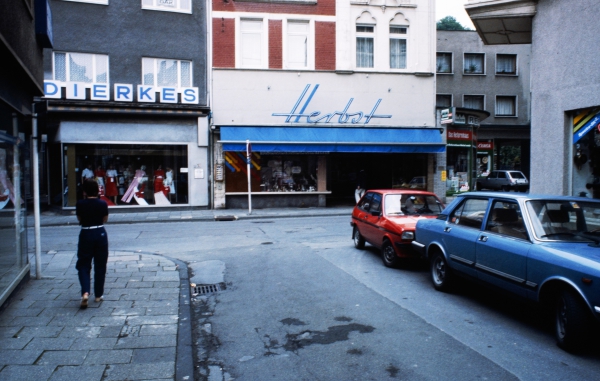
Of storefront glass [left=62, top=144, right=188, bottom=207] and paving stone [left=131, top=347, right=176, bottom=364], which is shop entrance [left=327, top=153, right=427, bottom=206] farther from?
paving stone [left=131, top=347, right=176, bottom=364]

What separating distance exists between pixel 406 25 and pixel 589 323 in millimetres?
20953

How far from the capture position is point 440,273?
7.88 metres

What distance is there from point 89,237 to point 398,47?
65.7 ft

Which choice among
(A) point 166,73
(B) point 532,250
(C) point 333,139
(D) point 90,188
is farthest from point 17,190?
(C) point 333,139

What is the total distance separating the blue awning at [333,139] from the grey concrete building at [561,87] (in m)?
10.5

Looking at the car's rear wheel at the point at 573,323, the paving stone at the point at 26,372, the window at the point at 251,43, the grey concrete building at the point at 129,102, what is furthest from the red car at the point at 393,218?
the window at the point at 251,43

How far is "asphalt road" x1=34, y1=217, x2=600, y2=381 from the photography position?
4895 millimetres

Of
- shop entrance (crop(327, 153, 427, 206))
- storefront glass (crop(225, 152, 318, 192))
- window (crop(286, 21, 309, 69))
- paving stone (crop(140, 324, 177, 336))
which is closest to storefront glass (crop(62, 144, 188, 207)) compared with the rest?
storefront glass (crop(225, 152, 318, 192))

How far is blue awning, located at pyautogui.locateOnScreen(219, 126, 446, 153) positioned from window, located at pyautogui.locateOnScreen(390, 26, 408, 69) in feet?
9.86

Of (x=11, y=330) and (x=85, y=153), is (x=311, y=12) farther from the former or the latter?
(x=11, y=330)

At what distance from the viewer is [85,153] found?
21.0 meters

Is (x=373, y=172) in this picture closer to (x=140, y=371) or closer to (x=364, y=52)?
(x=364, y=52)

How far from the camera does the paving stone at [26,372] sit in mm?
4516

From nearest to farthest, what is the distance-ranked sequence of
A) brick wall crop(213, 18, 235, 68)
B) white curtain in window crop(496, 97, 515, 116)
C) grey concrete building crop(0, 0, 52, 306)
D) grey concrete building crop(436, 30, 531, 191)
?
grey concrete building crop(0, 0, 52, 306)
brick wall crop(213, 18, 235, 68)
grey concrete building crop(436, 30, 531, 191)
white curtain in window crop(496, 97, 515, 116)
